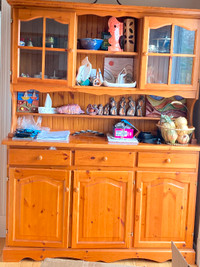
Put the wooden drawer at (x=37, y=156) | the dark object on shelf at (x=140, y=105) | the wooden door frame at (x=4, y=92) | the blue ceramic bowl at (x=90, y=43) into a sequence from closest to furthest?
the wooden drawer at (x=37, y=156), the blue ceramic bowl at (x=90, y=43), the wooden door frame at (x=4, y=92), the dark object on shelf at (x=140, y=105)

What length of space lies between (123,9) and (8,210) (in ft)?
5.65

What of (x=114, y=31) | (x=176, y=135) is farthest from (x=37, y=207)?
(x=114, y=31)

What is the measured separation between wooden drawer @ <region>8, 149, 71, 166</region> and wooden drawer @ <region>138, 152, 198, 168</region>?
1.85 ft

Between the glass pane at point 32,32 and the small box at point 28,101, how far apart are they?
1.47 feet

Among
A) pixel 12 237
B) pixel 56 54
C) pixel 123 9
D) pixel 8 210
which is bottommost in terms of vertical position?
pixel 12 237

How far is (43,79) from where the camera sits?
8.85 feet

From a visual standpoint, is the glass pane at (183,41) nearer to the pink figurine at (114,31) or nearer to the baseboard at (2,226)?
the pink figurine at (114,31)

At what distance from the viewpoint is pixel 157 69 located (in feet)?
8.96

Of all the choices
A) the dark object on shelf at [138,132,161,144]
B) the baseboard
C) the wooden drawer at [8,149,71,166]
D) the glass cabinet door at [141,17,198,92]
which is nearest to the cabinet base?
the baseboard

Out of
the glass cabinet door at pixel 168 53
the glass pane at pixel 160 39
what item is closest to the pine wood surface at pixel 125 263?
the glass cabinet door at pixel 168 53

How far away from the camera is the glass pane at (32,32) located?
263 cm

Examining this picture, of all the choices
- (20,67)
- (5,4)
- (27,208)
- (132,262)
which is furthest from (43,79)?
(132,262)

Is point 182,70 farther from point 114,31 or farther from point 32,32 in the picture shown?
point 32,32

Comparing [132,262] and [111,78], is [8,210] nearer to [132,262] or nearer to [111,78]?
[132,262]
